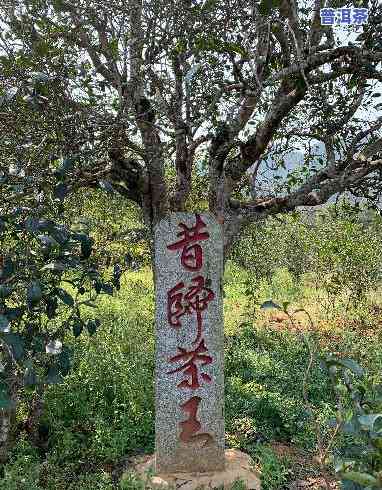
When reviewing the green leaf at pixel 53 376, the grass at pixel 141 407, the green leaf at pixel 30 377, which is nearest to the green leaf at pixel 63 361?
the green leaf at pixel 53 376

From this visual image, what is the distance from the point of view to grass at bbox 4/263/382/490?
369cm

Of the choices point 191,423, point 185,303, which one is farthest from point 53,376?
point 191,423

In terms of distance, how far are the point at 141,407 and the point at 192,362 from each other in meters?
1.09

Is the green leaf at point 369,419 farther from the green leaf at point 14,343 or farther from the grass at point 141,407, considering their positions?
the grass at point 141,407

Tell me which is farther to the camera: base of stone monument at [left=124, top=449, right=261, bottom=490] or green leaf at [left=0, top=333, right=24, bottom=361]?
base of stone monument at [left=124, top=449, right=261, bottom=490]

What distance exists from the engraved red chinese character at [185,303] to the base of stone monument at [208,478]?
0.88 m

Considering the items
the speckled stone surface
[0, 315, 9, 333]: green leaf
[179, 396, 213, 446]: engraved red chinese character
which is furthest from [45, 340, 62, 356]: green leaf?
[179, 396, 213, 446]: engraved red chinese character

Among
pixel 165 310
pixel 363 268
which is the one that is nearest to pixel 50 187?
pixel 165 310

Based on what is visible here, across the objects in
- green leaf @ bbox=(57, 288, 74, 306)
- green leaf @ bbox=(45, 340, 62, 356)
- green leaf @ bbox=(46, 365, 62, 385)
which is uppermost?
green leaf @ bbox=(57, 288, 74, 306)

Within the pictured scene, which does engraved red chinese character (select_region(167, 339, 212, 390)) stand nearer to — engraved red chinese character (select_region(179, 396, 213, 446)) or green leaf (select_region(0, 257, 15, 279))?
engraved red chinese character (select_region(179, 396, 213, 446))

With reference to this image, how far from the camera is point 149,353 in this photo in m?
5.86

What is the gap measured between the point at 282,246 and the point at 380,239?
3.61 meters

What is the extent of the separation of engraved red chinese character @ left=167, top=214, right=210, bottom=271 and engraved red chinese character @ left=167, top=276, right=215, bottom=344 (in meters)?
0.10

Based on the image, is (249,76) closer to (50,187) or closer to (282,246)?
(50,187)
